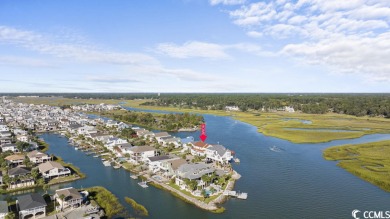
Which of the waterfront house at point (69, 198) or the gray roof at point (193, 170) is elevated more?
the gray roof at point (193, 170)

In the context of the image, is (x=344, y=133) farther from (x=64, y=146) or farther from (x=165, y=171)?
(x=64, y=146)

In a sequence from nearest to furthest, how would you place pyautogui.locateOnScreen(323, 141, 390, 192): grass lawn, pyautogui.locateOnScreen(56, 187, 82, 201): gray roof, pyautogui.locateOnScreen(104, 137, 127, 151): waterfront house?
pyautogui.locateOnScreen(56, 187, 82, 201): gray roof
pyautogui.locateOnScreen(323, 141, 390, 192): grass lawn
pyautogui.locateOnScreen(104, 137, 127, 151): waterfront house

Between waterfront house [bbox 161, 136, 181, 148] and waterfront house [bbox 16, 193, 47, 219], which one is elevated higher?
waterfront house [bbox 161, 136, 181, 148]

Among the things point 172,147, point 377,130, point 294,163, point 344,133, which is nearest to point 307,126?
point 344,133

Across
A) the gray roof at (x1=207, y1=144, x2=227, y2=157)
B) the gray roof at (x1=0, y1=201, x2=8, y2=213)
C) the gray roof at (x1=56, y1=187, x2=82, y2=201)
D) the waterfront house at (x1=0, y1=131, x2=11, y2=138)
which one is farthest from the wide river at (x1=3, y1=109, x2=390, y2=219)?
the waterfront house at (x1=0, y1=131, x2=11, y2=138)

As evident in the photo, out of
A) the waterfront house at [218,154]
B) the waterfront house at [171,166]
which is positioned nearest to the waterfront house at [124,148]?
the waterfront house at [171,166]

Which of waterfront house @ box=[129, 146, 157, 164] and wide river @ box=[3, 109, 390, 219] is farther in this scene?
waterfront house @ box=[129, 146, 157, 164]

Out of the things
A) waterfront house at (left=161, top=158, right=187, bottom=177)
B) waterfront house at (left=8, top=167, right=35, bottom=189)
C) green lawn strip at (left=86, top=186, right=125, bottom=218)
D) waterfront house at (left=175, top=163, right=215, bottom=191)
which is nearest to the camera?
green lawn strip at (left=86, top=186, right=125, bottom=218)

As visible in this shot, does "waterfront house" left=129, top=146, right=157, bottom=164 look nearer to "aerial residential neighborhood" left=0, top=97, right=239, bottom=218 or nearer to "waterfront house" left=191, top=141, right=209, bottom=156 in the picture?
"aerial residential neighborhood" left=0, top=97, right=239, bottom=218

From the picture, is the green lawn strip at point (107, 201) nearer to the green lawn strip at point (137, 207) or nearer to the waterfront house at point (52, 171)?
the green lawn strip at point (137, 207)
